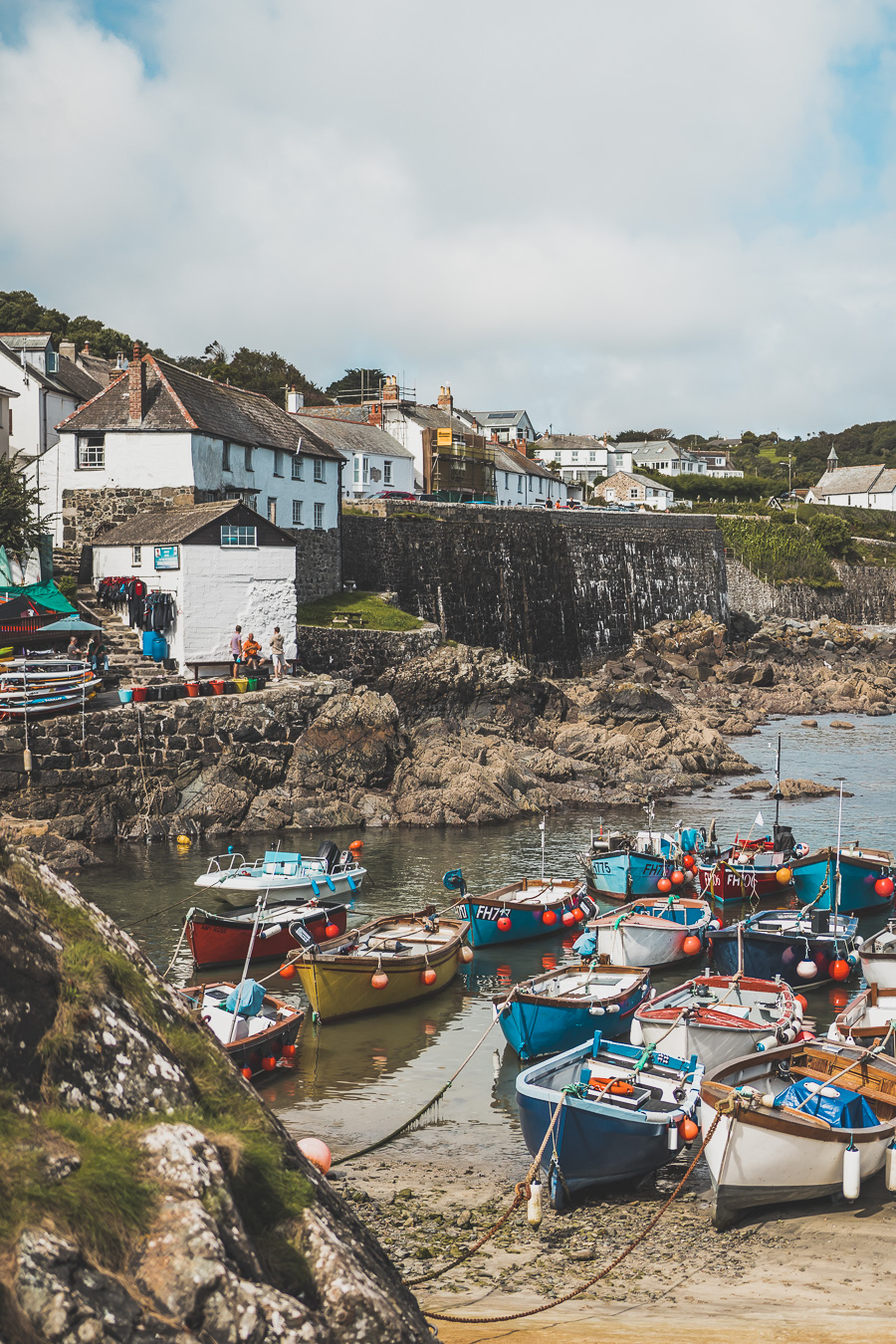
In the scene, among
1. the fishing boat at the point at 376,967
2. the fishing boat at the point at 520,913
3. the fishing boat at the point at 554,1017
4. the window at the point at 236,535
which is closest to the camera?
the fishing boat at the point at 554,1017

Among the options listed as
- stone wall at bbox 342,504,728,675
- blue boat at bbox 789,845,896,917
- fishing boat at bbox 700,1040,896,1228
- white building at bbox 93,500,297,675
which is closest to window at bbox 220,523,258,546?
white building at bbox 93,500,297,675

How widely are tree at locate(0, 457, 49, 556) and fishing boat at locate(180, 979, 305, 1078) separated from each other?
22613 mm

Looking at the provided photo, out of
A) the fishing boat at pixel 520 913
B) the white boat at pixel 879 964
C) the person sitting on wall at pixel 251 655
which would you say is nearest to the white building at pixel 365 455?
the person sitting on wall at pixel 251 655

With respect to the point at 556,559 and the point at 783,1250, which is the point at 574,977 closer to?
the point at 783,1250

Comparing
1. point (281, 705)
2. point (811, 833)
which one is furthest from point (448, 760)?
point (811, 833)

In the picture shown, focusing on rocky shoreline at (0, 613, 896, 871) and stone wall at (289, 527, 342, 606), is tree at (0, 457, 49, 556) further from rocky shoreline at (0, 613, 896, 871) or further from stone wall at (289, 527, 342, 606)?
stone wall at (289, 527, 342, 606)

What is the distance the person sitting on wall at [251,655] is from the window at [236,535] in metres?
3.21

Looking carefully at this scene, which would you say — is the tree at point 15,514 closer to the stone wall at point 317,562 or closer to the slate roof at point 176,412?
the slate roof at point 176,412

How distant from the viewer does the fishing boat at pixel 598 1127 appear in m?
11.8

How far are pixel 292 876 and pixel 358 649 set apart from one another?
1806 centimetres

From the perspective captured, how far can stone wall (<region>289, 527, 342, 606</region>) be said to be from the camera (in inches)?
1751

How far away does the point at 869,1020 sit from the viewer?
1505 centimetres

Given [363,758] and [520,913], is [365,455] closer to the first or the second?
[363,758]

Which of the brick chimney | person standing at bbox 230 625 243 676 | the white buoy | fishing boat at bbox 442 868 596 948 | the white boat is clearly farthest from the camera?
the brick chimney
